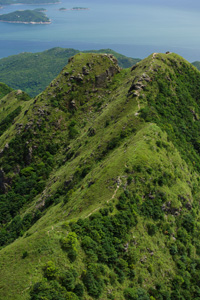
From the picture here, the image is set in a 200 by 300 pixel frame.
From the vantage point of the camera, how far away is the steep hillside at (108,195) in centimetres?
2977

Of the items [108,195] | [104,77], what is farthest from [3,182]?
[104,77]

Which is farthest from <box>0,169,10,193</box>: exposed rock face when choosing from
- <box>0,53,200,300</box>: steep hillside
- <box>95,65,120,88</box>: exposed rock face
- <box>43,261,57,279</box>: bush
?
<box>43,261,57,279</box>: bush

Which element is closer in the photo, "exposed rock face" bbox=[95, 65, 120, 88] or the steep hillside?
the steep hillside

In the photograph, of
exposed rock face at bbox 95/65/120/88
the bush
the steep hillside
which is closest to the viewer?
the bush

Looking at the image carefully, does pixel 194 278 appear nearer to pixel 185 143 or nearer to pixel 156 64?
pixel 185 143

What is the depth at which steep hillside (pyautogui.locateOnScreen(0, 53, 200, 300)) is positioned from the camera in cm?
2977

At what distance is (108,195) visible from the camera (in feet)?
132

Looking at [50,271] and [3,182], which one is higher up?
[50,271]

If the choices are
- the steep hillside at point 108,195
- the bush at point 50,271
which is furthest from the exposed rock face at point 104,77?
the bush at point 50,271

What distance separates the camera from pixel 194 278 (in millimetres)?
40969

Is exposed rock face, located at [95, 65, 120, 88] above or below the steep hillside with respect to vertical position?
above

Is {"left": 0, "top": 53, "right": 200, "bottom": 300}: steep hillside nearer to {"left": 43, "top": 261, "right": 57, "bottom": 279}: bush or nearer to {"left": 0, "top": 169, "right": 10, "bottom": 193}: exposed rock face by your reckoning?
{"left": 43, "top": 261, "right": 57, "bottom": 279}: bush

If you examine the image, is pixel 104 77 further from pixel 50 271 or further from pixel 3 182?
pixel 50 271

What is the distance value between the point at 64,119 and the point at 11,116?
3851 cm
